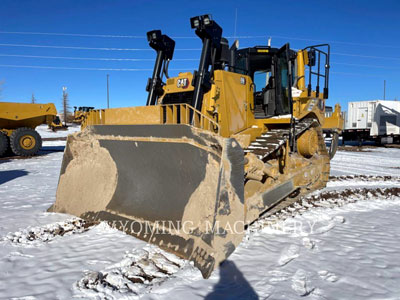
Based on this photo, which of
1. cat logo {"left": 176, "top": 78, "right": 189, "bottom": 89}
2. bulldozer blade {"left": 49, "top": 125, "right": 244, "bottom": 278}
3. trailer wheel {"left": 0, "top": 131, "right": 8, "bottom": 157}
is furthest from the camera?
trailer wheel {"left": 0, "top": 131, "right": 8, "bottom": 157}

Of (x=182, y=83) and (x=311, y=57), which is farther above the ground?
(x=311, y=57)

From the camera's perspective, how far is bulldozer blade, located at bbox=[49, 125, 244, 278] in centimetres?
291

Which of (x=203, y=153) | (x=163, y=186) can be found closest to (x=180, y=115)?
(x=203, y=153)

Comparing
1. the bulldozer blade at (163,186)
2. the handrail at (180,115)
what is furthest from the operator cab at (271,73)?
the bulldozer blade at (163,186)

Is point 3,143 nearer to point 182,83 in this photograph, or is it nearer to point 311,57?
point 182,83

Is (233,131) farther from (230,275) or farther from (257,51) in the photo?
(230,275)

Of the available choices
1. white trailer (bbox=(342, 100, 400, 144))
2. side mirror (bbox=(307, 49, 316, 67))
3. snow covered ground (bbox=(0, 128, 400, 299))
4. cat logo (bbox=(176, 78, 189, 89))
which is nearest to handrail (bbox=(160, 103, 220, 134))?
cat logo (bbox=(176, 78, 189, 89))

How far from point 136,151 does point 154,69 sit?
2.19 m

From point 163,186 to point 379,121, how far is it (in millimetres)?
19548

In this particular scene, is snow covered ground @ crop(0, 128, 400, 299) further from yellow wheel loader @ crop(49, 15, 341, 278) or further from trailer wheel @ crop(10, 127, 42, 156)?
trailer wheel @ crop(10, 127, 42, 156)

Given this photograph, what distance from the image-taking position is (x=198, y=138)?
306 centimetres

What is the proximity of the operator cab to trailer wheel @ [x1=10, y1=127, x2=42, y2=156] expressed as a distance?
11492 millimetres

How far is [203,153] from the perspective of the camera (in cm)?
305

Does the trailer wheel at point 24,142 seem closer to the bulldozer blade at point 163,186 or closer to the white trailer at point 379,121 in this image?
the bulldozer blade at point 163,186
